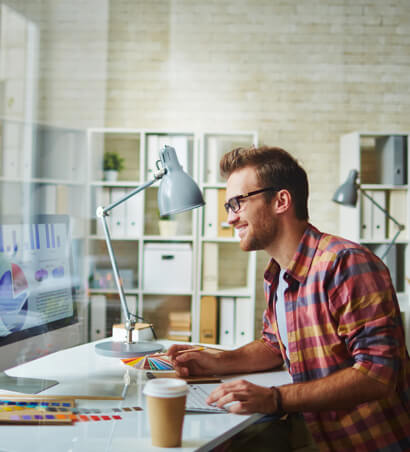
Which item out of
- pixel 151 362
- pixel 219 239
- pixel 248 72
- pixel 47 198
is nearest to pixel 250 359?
pixel 151 362

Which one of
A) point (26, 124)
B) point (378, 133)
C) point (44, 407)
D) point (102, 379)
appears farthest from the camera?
point (378, 133)

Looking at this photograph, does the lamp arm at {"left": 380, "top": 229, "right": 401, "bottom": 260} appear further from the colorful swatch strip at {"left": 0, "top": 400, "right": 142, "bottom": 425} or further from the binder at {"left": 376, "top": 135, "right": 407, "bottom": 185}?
the colorful swatch strip at {"left": 0, "top": 400, "right": 142, "bottom": 425}

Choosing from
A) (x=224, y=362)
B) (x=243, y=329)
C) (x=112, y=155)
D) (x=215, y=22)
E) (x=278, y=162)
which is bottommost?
(x=243, y=329)

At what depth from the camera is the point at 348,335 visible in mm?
1108

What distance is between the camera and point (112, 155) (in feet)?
9.92

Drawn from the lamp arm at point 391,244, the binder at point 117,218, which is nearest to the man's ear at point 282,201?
the lamp arm at point 391,244

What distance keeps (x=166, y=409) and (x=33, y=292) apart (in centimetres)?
54

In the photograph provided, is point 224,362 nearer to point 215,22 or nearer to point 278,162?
point 278,162

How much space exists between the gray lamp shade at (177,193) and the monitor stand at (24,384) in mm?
553

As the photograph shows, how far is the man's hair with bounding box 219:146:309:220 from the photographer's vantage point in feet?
4.42

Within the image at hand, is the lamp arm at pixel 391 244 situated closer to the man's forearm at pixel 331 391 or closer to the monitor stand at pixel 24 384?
the man's forearm at pixel 331 391

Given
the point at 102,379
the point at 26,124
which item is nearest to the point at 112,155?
the point at 26,124

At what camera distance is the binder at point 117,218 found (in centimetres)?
293

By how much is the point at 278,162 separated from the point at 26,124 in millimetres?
1408
